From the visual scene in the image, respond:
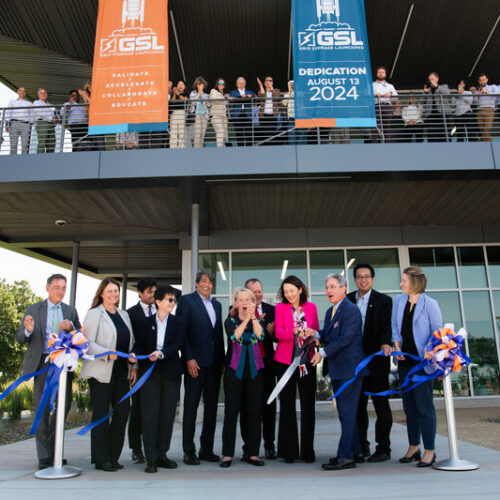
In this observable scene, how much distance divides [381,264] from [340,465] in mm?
7692

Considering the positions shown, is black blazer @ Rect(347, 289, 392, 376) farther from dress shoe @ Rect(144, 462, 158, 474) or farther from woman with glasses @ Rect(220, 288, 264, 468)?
dress shoe @ Rect(144, 462, 158, 474)

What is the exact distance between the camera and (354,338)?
4180 millimetres

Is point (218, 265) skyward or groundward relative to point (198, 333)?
skyward

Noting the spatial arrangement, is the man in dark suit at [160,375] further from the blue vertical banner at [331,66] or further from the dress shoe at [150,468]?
the blue vertical banner at [331,66]

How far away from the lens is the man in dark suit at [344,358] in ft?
13.2

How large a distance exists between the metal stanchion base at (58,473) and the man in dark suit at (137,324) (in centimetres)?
67

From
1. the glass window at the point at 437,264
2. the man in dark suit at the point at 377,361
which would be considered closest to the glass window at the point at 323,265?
the glass window at the point at 437,264

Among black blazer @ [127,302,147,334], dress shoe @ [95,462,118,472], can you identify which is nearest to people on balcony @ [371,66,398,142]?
black blazer @ [127,302,147,334]

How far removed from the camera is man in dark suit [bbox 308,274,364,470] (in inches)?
158

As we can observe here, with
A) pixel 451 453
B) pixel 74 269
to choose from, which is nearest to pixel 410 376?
pixel 451 453

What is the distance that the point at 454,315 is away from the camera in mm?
10914

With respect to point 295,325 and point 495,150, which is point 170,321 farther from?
point 495,150

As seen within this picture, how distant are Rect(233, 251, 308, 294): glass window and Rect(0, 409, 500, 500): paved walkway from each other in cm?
654

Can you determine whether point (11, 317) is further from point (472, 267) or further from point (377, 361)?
point (377, 361)
